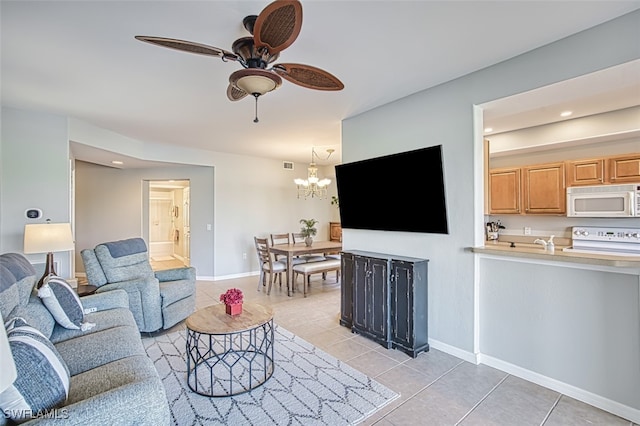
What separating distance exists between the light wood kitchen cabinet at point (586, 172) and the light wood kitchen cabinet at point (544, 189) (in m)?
0.08

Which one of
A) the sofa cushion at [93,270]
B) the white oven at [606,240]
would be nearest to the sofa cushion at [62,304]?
the sofa cushion at [93,270]

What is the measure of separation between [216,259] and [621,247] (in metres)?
6.34

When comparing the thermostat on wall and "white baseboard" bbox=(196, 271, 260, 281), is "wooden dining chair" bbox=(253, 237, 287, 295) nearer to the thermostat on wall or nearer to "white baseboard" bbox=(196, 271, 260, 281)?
"white baseboard" bbox=(196, 271, 260, 281)

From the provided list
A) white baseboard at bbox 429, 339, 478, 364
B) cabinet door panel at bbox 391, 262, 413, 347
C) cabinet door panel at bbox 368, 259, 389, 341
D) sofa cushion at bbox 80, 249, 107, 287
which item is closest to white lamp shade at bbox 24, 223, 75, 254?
sofa cushion at bbox 80, 249, 107, 287

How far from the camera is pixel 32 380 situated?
4.27 ft

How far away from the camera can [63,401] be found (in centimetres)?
138

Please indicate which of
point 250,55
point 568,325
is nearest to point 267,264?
point 250,55

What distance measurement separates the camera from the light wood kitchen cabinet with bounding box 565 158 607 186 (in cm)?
377

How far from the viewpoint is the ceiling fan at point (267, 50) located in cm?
150

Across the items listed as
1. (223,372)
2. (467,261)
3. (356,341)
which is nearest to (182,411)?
(223,372)

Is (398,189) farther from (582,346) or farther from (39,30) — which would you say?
(39,30)

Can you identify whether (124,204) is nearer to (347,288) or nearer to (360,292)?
(347,288)

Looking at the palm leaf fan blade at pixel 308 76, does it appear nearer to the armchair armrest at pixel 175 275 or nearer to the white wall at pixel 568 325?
the white wall at pixel 568 325

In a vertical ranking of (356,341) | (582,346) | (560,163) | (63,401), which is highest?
(560,163)
